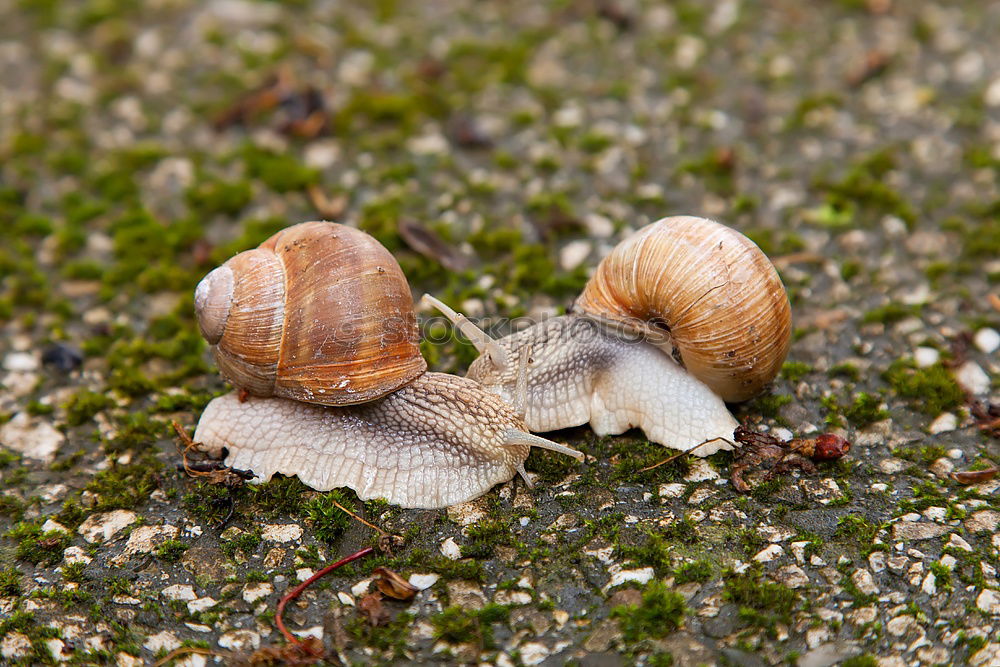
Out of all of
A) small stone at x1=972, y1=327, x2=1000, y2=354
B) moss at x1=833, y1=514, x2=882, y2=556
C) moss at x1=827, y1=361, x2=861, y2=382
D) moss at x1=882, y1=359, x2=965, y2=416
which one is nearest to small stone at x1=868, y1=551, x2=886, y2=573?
moss at x1=833, y1=514, x2=882, y2=556

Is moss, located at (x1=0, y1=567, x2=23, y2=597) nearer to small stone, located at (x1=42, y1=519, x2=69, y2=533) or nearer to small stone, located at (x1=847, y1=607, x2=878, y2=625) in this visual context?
small stone, located at (x1=42, y1=519, x2=69, y2=533)

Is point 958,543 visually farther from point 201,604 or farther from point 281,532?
point 201,604

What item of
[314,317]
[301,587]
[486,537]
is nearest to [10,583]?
[301,587]

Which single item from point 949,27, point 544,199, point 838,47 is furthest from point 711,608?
point 949,27

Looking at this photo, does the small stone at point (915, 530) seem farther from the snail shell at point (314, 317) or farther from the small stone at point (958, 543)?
the snail shell at point (314, 317)

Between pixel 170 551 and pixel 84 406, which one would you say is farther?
pixel 84 406

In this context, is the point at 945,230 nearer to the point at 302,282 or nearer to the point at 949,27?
the point at 949,27
